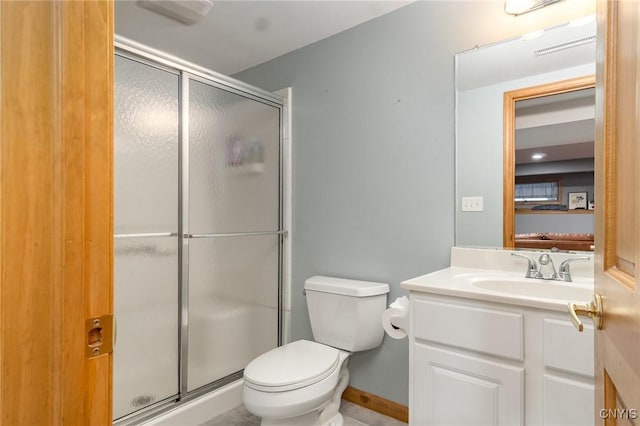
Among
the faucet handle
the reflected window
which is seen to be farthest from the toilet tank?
the reflected window

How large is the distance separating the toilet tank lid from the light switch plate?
0.60 m

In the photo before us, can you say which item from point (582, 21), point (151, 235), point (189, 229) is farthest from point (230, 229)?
point (582, 21)

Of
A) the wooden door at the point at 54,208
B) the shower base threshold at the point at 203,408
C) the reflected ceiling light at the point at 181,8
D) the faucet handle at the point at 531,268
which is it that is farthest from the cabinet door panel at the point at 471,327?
A: the reflected ceiling light at the point at 181,8

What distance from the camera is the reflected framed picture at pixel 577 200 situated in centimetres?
153

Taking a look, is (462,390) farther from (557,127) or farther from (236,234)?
(236,234)

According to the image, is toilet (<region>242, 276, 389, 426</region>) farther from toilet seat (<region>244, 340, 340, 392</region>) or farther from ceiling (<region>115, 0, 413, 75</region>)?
ceiling (<region>115, 0, 413, 75</region>)

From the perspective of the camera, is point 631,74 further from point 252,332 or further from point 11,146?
point 252,332

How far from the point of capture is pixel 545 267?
158 cm

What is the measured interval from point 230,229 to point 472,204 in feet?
4.53

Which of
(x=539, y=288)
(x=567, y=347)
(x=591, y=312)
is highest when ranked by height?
(x=591, y=312)

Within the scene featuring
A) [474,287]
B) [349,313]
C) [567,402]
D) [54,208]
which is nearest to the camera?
[54,208]

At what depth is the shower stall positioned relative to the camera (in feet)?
5.72

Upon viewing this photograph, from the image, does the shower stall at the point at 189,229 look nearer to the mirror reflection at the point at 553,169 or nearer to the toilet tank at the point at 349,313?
the toilet tank at the point at 349,313

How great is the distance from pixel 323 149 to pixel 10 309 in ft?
6.55
